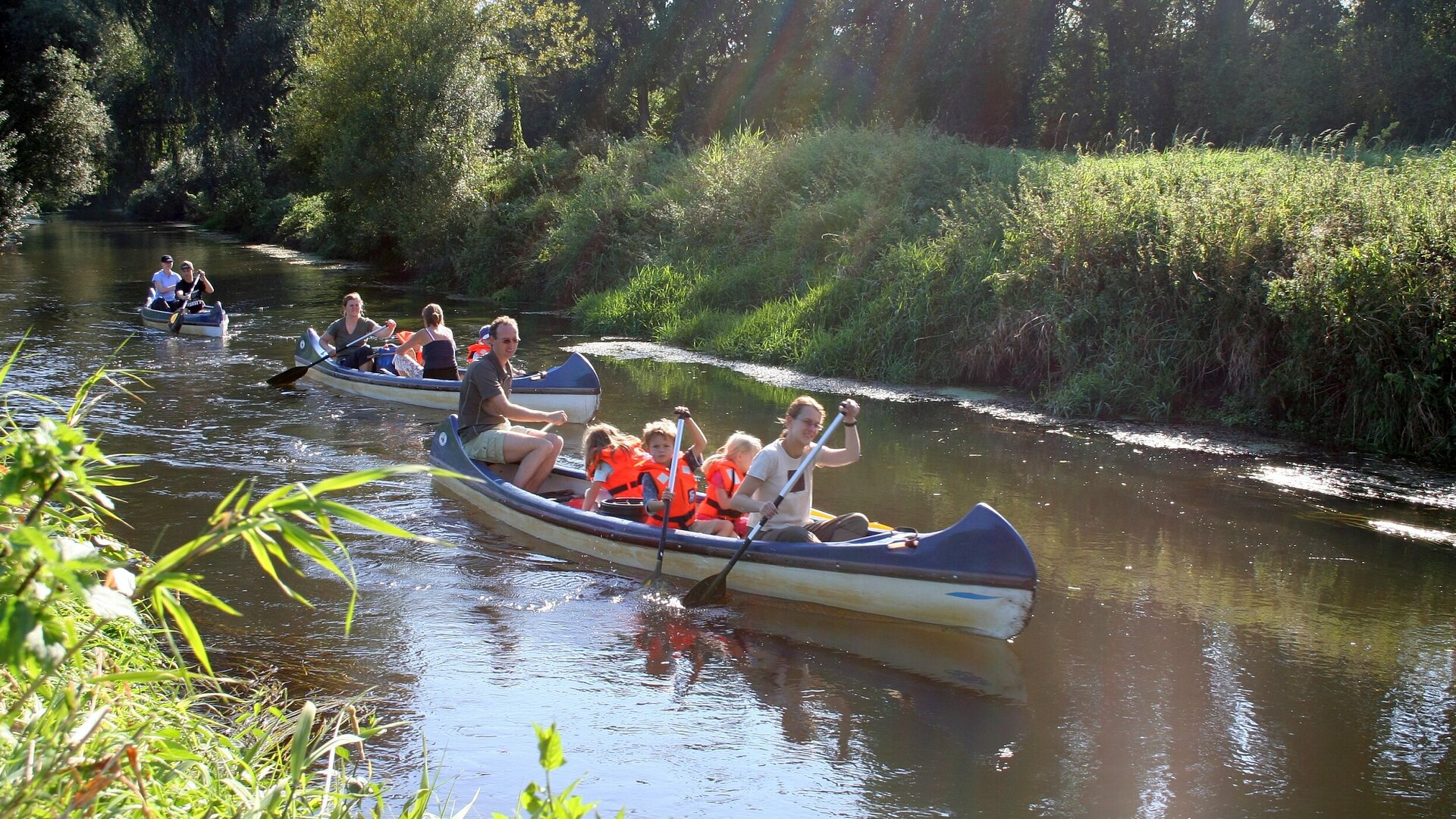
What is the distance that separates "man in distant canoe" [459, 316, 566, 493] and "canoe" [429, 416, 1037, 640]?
2.97 feet

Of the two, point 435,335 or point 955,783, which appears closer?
point 955,783

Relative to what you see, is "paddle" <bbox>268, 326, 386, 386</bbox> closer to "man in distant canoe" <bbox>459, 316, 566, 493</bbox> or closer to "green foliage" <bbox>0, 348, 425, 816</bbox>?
"man in distant canoe" <bbox>459, 316, 566, 493</bbox>

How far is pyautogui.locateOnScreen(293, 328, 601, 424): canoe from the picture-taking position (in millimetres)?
11500

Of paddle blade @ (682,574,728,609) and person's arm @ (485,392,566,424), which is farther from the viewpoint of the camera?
person's arm @ (485,392,566,424)

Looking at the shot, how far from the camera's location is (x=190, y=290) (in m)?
18.2

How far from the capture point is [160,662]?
485 centimetres

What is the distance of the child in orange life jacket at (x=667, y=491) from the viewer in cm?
736

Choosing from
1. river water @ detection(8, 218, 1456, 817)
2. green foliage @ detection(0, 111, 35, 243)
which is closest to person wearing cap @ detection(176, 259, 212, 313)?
river water @ detection(8, 218, 1456, 817)

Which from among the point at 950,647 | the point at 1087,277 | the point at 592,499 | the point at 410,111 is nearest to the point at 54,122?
the point at 410,111

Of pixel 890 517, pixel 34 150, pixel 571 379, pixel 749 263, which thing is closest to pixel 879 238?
pixel 749 263

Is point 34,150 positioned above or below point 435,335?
above

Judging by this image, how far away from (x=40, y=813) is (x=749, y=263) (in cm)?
1642

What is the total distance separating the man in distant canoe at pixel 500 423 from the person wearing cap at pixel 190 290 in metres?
10.8

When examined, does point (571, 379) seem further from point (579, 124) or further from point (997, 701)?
point (579, 124)
